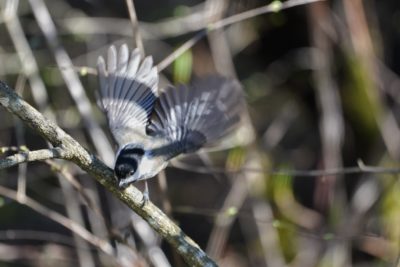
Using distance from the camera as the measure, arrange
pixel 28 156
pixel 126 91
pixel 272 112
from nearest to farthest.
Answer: pixel 28 156 < pixel 126 91 < pixel 272 112

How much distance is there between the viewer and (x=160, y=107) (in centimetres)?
255

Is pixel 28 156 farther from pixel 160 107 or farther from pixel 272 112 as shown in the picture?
pixel 272 112

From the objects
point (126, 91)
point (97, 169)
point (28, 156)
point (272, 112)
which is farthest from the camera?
point (272, 112)

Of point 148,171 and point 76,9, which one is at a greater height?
point 76,9

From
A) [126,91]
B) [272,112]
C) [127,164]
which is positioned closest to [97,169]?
[127,164]

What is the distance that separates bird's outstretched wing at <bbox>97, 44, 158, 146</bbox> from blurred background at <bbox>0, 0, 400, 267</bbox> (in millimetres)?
720

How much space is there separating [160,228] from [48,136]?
35cm

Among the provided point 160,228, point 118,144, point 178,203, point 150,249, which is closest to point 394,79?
point 178,203

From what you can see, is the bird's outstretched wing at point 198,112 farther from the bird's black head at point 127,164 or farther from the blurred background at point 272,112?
the blurred background at point 272,112

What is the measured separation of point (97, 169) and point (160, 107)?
2.32 ft

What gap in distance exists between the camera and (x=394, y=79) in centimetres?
409

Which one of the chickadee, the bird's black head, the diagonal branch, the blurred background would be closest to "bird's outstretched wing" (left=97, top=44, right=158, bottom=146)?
the chickadee

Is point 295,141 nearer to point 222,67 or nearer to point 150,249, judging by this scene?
point 222,67

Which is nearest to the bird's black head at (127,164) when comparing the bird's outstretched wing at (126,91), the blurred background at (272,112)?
the bird's outstretched wing at (126,91)
